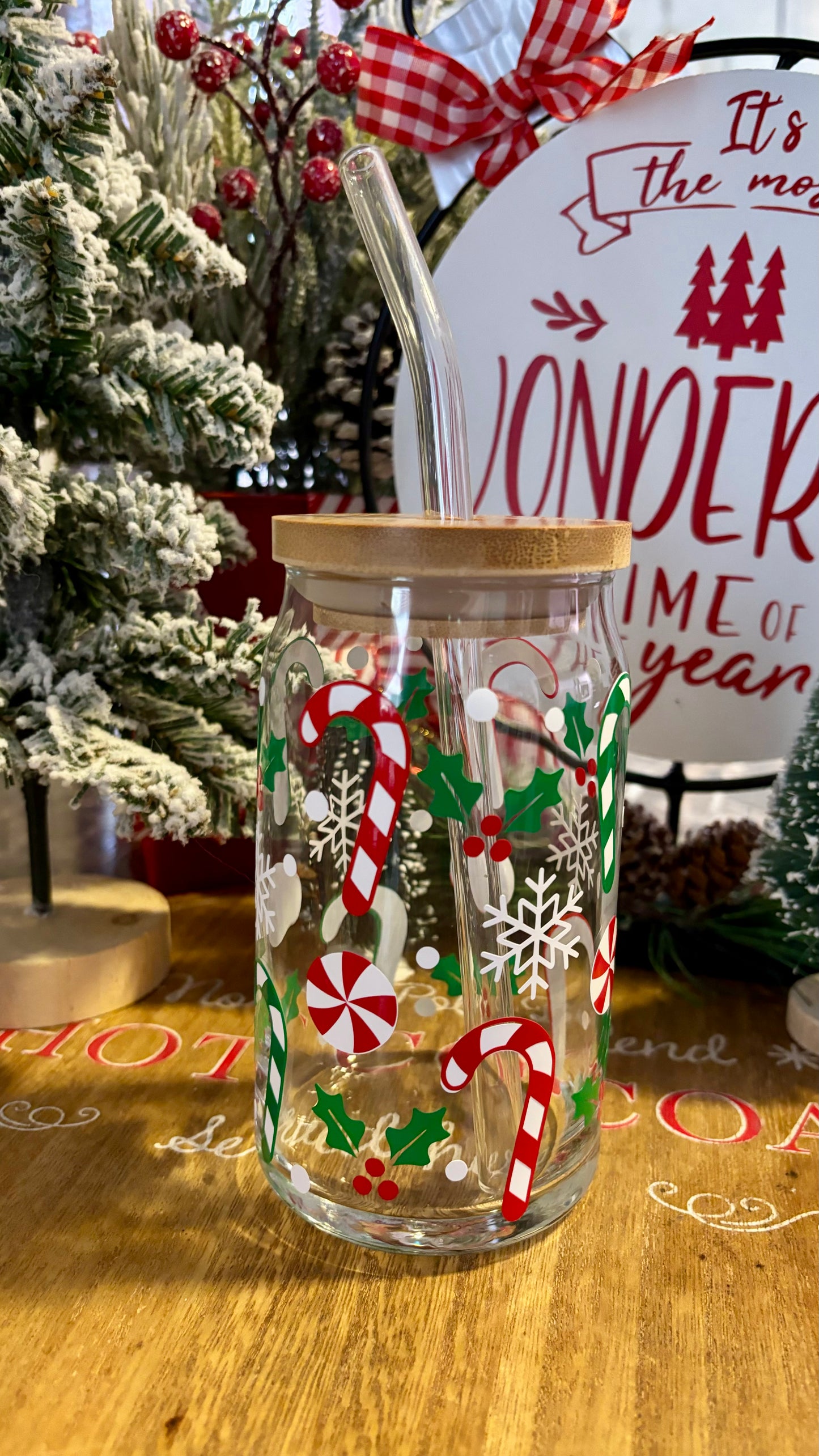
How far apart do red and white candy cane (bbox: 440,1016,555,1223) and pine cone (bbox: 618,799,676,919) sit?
0.28 metres

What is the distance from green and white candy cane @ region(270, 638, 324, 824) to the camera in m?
0.47

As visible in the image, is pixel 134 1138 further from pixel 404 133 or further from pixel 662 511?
pixel 404 133

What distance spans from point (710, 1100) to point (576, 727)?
239 millimetres

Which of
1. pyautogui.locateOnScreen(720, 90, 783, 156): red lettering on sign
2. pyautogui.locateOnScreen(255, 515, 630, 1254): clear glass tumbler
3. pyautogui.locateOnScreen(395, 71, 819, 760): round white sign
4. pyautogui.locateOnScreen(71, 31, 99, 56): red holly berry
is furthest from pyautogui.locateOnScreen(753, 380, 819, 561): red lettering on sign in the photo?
pyautogui.locateOnScreen(71, 31, 99, 56): red holly berry

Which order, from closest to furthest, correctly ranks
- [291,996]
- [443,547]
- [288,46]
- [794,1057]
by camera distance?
[443,547] → [291,996] → [794,1057] → [288,46]

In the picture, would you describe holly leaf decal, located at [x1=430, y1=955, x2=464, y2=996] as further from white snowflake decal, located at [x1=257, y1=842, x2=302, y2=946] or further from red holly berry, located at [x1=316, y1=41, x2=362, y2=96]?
red holly berry, located at [x1=316, y1=41, x2=362, y2=96]

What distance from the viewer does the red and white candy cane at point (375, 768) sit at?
1.37ft

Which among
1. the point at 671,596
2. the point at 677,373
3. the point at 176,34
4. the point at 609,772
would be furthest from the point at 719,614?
the point at 176,34

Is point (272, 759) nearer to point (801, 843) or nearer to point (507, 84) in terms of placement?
point (801, 843)

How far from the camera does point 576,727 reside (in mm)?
449

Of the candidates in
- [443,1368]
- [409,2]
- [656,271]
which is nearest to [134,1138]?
[443,1368]

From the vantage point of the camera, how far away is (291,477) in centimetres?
81

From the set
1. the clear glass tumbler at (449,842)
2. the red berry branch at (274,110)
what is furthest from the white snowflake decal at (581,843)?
the red berry branch at (274,110)

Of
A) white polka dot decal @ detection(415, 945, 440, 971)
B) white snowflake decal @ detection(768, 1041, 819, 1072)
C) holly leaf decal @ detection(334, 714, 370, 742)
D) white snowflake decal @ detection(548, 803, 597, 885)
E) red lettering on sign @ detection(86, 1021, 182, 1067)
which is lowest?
white snowflake decal @ detection(768, 1041, 819, 1072)
